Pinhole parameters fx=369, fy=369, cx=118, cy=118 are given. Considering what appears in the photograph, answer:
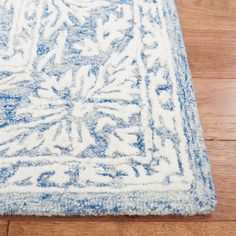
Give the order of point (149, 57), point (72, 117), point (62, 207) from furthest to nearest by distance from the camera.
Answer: point (149, 57), point (72, 117), point (62, 207)

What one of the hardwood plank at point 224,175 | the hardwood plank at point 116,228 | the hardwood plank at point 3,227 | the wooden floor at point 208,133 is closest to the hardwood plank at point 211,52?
the wooden floor at point 208,133

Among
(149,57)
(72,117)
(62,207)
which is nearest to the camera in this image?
(62,207)

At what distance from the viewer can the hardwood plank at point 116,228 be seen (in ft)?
2.08

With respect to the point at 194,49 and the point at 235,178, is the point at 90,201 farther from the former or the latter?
the point at 194,49

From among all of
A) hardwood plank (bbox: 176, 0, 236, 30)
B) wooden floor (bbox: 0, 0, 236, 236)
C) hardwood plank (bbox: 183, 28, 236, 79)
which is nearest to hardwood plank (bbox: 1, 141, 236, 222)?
wooden floor (bbox: 0, 0, 236, 236)

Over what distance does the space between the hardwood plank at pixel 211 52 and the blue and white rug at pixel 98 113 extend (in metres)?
0.03

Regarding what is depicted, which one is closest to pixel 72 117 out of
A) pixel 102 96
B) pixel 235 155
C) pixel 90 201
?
pixel 102 96

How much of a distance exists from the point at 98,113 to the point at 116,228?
0.24m

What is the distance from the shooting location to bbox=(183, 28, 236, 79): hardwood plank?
34.1 inches

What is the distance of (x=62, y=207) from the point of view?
0.65 m

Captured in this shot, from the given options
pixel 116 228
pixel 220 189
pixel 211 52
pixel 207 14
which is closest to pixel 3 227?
pixel 116 228

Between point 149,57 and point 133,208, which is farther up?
point 149,57

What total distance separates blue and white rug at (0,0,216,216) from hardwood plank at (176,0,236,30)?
42 millimetres

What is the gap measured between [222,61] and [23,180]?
536 millimetres
